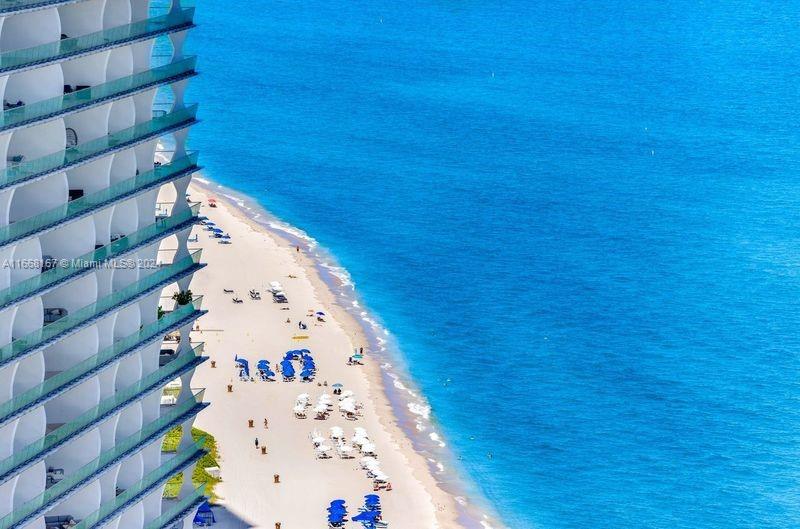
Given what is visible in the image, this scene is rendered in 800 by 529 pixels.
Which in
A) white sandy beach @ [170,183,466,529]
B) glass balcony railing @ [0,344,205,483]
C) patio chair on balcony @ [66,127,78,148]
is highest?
white sandy beach @ [170,183,466,529]

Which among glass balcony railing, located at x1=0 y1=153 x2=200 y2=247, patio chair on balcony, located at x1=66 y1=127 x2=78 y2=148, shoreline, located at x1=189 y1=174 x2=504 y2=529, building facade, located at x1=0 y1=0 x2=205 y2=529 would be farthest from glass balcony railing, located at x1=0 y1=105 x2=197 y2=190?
shoreline, located at x1=189 y1=174 x2=504 y2=529

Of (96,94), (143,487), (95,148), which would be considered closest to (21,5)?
(96,94)

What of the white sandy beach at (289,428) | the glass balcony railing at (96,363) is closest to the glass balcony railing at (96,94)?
the glass balcony railing at (96,363)

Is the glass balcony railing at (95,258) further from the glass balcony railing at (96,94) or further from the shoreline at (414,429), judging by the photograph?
the shoreline at (414,429)

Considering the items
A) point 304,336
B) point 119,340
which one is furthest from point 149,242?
point 304,336

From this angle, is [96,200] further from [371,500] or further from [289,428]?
[289,428]

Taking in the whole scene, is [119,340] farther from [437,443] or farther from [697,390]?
[697,390]

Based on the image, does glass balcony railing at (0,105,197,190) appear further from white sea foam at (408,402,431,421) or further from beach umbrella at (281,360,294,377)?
white sea foam at (408,402,431,421)

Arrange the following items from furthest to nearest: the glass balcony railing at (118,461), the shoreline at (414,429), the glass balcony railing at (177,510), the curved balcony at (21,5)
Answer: the shoreline at (414,429), the glass balcony railing at (177,510), the glass balcony railing at (118,461), the curved balcony at (21,5)
